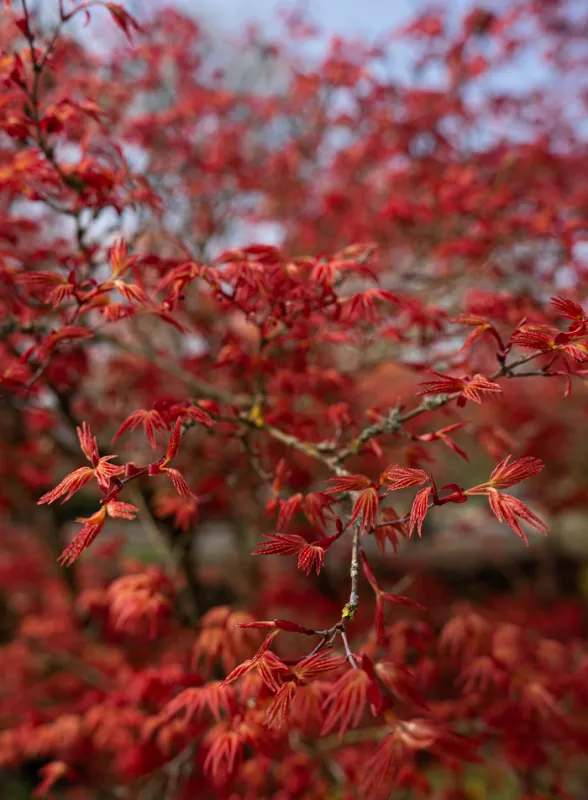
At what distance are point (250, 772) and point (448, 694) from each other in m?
4.87

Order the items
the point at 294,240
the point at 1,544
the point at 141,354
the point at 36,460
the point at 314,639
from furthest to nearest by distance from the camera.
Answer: the point at 1,544 → the point at 294,240 → the point at 314,639 → the point at 36,460 → the point at 141,354

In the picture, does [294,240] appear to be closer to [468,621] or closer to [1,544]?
[468,621]

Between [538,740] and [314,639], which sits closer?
[538,740]

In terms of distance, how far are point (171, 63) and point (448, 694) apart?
727 centimetres

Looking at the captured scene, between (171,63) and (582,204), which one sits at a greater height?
(171,63)

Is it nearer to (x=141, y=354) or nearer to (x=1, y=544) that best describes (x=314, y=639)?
(x=141, y=354)

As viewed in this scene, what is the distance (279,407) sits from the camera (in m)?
2.64

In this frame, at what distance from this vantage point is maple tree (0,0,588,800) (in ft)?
6.11

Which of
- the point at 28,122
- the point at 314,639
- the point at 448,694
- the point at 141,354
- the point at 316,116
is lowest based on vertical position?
the point at 448,694

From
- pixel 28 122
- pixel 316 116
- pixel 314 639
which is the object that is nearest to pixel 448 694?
pixel 314 639

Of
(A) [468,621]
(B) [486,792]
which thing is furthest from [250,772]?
(B) [486,792]

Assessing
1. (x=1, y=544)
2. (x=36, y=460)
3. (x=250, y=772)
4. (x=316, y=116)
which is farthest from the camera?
(x=1, y=544)

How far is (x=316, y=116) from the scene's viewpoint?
5254 mm

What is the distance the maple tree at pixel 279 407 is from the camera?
73.4 inches
